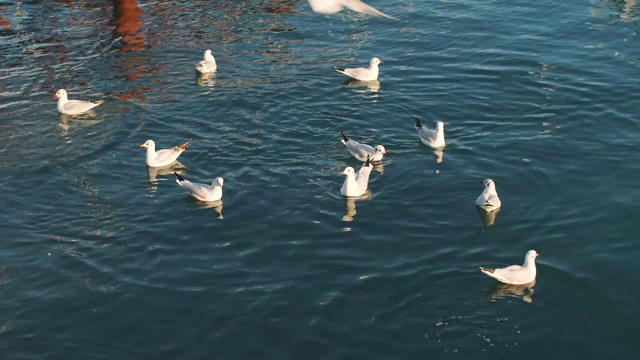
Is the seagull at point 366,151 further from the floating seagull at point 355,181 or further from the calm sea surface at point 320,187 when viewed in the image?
the floating seagull at point 355,181

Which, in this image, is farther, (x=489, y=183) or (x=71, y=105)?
(x=71, y=105)

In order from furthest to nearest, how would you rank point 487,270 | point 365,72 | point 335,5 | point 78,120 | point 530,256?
point 365,72 < point 78,120 < point 530,256 < point 487,270 < point 335,5

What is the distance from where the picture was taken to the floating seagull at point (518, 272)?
15.0m

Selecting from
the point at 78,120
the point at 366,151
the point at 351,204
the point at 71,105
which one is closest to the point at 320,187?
the point at 351,204

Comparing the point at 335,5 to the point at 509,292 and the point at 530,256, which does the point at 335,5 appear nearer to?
the point at 530,256

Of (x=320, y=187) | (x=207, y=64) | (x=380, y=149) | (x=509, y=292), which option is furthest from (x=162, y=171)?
(x=509, y=292)

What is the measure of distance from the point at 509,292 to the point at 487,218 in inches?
98.7

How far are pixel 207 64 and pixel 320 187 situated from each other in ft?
23.6

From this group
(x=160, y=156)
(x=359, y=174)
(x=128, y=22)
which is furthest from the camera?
(x=128, y=22)

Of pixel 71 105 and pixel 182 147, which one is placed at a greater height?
pixel 71 105

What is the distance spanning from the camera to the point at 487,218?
17.3 meters

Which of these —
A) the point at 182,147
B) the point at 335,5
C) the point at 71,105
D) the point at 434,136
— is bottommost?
→ the point at 182,147

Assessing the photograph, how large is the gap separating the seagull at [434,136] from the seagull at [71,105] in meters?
8.02

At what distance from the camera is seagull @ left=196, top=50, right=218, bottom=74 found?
2447 cm
